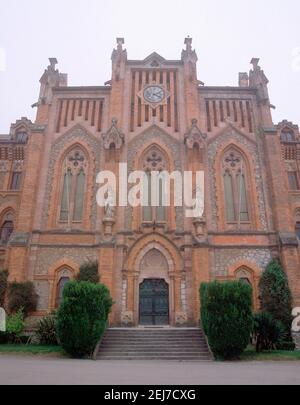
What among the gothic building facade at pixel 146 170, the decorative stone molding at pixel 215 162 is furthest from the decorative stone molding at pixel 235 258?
the decorative stone molding at pixel 215 162

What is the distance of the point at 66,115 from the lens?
27.9 meters

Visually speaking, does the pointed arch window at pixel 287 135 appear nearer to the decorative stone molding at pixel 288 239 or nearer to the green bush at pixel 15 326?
the decorative stone molding at pixel 288 239

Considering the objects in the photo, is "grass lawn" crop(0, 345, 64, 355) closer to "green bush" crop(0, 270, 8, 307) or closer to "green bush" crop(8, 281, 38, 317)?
"green bush" crop(8, 281, 38, 317)

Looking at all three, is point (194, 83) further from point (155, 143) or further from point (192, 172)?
point (192, 172)

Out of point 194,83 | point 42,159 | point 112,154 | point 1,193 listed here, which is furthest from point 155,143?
point 1,193

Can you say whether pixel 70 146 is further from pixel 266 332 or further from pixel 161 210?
pixel 266 332

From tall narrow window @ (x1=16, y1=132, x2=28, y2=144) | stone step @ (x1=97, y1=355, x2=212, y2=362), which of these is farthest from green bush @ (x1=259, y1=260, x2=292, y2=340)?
tall narrow window @ (x1=16, y1=132, x2=28, y2=144)

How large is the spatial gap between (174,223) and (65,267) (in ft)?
25.5

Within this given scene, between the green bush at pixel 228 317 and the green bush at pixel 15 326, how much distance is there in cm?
1029

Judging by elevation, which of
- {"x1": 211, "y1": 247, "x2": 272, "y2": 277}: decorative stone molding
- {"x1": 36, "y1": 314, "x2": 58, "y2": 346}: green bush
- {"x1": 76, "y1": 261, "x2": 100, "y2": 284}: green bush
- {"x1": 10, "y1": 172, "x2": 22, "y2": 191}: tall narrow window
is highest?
{"x1": 10, "y1": 172, "x2": 22, "y2": 191}: tall narrow window

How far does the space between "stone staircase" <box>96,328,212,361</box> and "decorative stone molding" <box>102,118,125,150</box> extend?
12.6 metres

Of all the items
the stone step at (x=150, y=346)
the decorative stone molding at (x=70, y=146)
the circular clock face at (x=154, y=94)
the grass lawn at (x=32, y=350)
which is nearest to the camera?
the grass lawn at (x=32, y=350)

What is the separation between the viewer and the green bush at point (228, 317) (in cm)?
1501

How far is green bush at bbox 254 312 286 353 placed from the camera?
1678 cm
